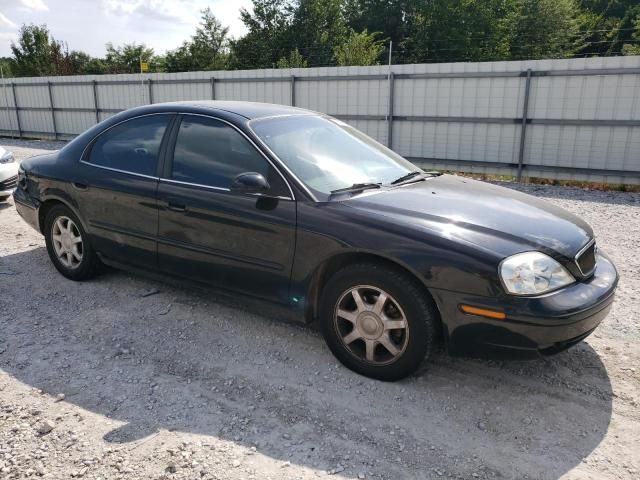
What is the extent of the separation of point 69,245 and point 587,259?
162 inches

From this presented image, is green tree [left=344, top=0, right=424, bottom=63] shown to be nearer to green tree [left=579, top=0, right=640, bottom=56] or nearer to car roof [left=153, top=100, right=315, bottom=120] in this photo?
green tree [left=579, top=0, right=640, bottom=56]

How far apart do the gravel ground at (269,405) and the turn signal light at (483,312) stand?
567mm

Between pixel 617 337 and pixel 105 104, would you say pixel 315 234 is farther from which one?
pixel 105 104

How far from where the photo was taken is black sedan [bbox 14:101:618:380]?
2.80 metres

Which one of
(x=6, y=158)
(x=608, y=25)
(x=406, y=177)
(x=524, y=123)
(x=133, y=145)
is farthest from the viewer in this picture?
(x=608, y=25)

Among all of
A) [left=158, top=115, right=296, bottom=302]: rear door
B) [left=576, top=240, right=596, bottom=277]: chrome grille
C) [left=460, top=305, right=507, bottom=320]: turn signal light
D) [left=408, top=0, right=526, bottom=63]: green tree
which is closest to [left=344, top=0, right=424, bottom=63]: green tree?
[left=408, top=0, right=526, bottom=63]: green tree

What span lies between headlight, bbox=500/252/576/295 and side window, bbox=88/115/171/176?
2626mm

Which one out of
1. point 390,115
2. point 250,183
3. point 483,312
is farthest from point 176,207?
point 390,115

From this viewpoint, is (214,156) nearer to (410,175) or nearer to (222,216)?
(222,216)

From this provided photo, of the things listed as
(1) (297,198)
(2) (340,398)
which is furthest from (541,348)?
(1) (297,198)

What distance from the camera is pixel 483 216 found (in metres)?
3.13

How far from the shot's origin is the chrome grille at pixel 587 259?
3040 millimetres

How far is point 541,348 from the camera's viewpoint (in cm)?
276

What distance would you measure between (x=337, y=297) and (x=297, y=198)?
66 cm
